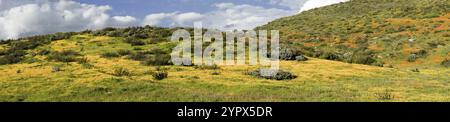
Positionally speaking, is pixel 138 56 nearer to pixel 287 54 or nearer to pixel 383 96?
pixel 287 54

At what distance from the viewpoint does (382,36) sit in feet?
211

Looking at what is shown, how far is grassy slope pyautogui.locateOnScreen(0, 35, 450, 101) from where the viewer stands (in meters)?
20.4

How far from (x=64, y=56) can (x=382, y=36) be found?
145 ft

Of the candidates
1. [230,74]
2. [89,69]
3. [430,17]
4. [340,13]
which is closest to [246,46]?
[230,74]

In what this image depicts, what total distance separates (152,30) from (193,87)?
24547 millimetres

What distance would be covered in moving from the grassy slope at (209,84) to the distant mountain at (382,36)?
10407 mm

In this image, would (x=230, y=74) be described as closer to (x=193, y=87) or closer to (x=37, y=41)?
(x=193, y=87)

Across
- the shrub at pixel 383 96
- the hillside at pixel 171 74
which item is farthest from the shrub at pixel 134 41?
the shrub at pixel 383 96

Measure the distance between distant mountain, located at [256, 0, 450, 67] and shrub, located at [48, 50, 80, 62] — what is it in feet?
61.0

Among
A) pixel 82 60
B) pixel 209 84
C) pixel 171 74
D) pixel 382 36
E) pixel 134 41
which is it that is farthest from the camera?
pixel 382 36

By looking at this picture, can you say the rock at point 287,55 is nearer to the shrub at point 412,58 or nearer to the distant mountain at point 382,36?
the distant mountain at point 382,36

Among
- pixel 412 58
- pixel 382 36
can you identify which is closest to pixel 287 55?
pixel 412 58

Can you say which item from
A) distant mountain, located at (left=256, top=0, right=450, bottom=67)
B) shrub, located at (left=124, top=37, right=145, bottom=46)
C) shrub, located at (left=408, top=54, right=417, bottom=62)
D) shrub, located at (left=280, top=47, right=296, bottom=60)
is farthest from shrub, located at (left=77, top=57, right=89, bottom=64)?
shrub, located at (left=408, top=54, right=417, bottom=62)

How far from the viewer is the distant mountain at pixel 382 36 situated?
1893 inches
